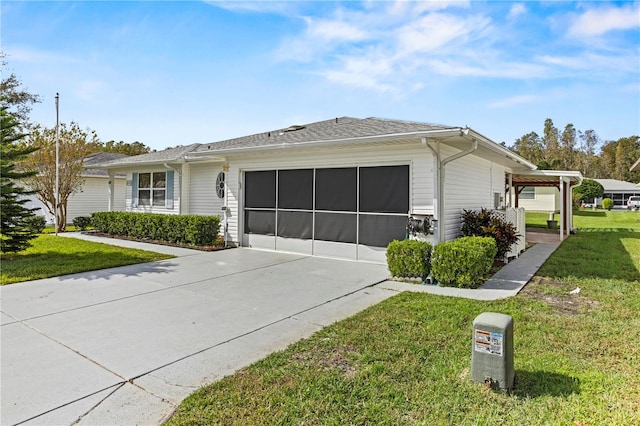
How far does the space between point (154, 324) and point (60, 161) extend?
15.4 m

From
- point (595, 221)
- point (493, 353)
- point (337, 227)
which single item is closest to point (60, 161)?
point (337, 227)

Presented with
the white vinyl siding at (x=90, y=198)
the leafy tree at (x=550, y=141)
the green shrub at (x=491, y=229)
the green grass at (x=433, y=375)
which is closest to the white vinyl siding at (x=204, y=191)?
the green shrub at (x=491, y=229)

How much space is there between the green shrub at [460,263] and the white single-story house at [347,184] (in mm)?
988

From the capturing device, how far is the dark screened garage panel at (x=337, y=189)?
27.7 ft

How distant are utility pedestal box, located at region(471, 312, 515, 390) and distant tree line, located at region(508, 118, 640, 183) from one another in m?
59.8

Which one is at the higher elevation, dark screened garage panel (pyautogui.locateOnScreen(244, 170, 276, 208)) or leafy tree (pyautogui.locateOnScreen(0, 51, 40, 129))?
leafy tree (pyautogui.locateOnScreen(0, 51, 40, 129))

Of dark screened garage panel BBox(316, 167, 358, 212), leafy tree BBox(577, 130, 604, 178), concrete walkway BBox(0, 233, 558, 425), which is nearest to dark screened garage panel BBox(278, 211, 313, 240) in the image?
dark screened garage panel BBox(316, 167, 358, 212)

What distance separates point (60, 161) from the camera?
51.9 ft

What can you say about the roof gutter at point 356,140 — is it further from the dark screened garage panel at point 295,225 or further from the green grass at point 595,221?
the green grass at point 595,221

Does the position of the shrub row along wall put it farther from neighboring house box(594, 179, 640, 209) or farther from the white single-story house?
neighboring house box(594, 179, 640, 209)

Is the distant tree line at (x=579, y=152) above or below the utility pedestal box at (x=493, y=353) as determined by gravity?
above

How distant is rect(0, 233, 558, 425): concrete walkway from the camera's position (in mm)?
2721

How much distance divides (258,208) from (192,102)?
4.96 metres

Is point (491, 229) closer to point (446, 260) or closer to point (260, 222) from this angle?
point (446, 260)
